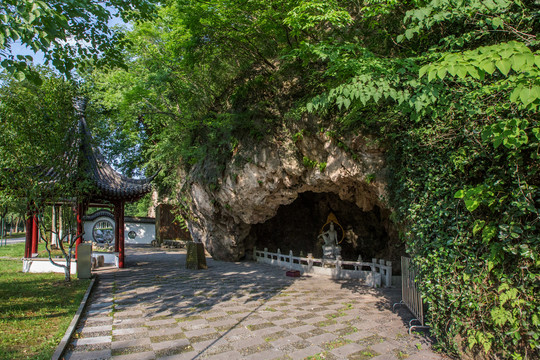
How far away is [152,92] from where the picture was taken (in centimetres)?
1148

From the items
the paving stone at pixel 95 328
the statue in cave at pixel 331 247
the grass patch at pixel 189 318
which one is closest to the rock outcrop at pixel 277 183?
the statue in cave at pixel 331 247

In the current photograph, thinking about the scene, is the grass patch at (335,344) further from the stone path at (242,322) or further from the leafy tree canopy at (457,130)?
the leafy tree canopy at (457,130)

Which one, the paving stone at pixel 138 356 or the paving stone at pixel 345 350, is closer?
the paving stone at pixel 138 356

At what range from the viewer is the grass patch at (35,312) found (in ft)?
14.6

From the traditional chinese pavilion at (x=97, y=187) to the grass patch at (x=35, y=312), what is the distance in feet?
6.11

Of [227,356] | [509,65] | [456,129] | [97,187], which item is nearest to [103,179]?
[97,187]

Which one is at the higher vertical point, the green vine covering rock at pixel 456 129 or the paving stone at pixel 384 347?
the green vine covering rock at pixel 456 129

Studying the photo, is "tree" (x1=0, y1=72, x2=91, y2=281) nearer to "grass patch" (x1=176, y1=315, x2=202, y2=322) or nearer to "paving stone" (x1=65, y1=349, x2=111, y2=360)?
"grass patch" (x1=176, y1=315, x2=202, y2=322)

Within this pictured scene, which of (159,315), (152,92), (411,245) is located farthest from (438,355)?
(152,92)

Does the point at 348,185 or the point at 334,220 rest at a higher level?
the point at 348,185

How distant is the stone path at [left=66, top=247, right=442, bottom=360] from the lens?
4.45 metres

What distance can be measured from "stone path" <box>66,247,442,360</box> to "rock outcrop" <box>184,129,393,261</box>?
302cm

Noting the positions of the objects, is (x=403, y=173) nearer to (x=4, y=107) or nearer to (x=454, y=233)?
(x=454, y=233)

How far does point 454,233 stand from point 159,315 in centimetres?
520
